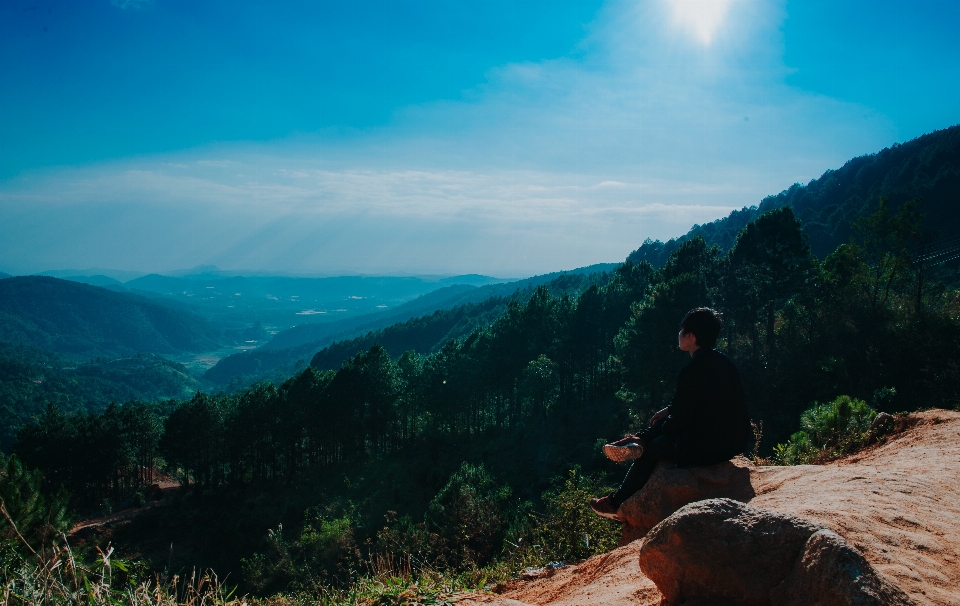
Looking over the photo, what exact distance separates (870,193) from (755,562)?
108389 millimetres

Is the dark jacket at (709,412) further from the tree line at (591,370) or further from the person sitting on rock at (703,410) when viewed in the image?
the tree line at (591,370)

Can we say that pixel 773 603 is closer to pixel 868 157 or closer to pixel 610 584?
pixel 610 584

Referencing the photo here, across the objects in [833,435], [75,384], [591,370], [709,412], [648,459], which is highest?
[709,412]

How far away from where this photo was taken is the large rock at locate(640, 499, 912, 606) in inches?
96.0

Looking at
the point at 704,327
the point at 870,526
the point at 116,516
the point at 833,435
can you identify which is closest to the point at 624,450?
the point at 704,327

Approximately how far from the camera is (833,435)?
29.8 feet

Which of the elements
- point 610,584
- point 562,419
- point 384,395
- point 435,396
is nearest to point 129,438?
point 384,395

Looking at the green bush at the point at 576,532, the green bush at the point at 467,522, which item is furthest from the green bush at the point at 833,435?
the green bush at the point at 467,522

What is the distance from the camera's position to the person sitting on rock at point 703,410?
16.4ft

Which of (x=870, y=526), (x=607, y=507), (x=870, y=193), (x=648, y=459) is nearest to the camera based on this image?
(x=870, y=526)

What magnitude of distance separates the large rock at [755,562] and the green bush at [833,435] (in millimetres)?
6345

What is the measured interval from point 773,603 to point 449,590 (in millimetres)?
2629

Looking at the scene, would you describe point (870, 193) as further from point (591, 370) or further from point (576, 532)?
point (576, 532)

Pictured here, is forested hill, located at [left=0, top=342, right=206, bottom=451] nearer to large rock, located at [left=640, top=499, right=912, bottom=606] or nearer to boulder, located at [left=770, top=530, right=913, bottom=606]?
large rock, located at [left=640, top=499, right=912, bottom=606]
